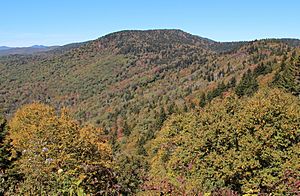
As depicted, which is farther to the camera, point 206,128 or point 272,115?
point 206,128

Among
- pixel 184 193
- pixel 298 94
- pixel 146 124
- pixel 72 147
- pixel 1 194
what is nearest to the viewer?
pixel 184 193

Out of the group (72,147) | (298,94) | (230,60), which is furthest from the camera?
(230,60)

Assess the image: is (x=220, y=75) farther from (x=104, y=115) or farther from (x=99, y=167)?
(x=99, y=167)

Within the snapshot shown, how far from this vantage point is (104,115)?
178 metres

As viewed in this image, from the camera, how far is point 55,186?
970 centimetres

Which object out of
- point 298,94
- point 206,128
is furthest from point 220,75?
point 206,128

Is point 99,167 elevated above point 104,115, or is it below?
above

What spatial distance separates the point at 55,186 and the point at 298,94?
5628cm

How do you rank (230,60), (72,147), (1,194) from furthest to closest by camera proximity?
(230,60), (72,147), (1,194)

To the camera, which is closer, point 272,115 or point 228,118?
point 272,115

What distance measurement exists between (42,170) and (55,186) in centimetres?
137

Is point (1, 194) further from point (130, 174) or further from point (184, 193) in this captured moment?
point (184, 193)

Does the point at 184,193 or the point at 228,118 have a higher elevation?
the point at 184,193

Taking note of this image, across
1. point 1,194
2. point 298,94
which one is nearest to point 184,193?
point 1,194
